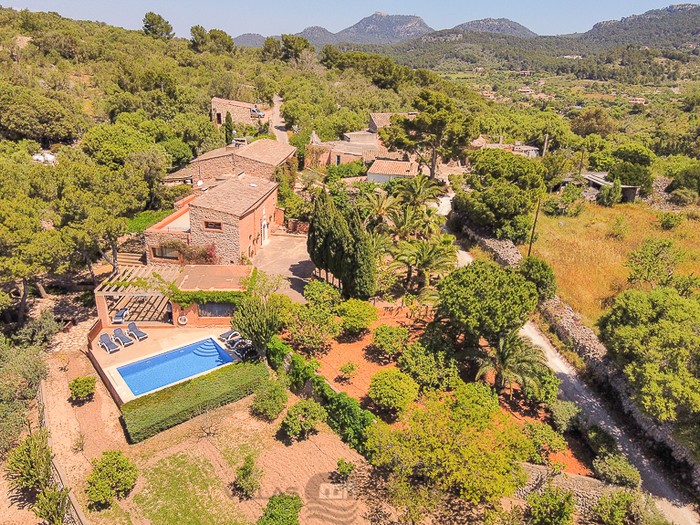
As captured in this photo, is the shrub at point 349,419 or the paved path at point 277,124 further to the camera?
the paved path at point 277,124

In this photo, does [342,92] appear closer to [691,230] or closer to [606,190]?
[606,190]

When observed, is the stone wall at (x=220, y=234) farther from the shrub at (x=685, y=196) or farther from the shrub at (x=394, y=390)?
the shrub at (x=685, y=196)

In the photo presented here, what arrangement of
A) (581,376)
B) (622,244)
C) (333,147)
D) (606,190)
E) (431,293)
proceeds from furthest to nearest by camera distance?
(333,147), (606,190), (622,244), (431,293), (581,376)

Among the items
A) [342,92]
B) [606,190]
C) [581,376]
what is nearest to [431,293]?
[581,376]

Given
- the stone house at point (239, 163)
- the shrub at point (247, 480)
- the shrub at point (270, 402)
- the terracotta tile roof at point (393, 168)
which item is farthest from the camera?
the terracotta tile roof at point (393, 168)

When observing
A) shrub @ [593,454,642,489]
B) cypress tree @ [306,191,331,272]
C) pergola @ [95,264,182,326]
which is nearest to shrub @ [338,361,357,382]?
cypress tree @ [306,191,331,272]

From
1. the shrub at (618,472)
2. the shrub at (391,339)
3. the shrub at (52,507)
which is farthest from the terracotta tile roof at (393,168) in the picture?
the shrub at (52,507)
